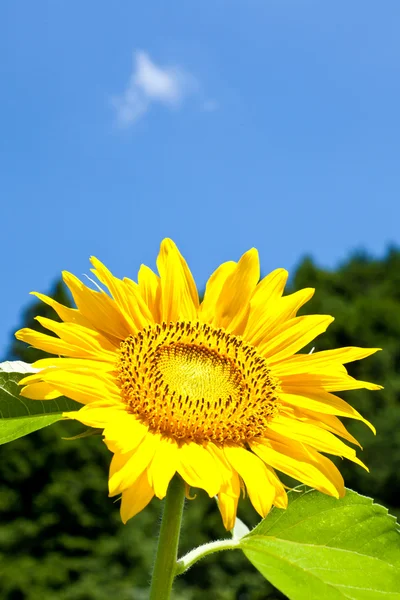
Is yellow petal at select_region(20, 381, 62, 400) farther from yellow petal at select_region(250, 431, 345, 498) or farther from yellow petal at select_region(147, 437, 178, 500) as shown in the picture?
yellow petal at select_region(250, 431, 345, 498)

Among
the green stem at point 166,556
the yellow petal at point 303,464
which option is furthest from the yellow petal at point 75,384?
the yellow petal at point 303,464

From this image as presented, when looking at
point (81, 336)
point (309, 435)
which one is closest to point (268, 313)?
point (309, 435)

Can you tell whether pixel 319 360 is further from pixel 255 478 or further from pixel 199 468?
pixel 199 468

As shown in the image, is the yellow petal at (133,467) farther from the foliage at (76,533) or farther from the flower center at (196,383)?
the foliage at (76,533)

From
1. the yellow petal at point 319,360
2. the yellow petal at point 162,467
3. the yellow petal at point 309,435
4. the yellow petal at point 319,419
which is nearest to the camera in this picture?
the yellow petal at point 162,467

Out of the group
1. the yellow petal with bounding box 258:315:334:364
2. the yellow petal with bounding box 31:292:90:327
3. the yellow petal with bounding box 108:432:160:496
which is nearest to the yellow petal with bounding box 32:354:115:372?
the yellow petal with bounding box 31:292:90:327
